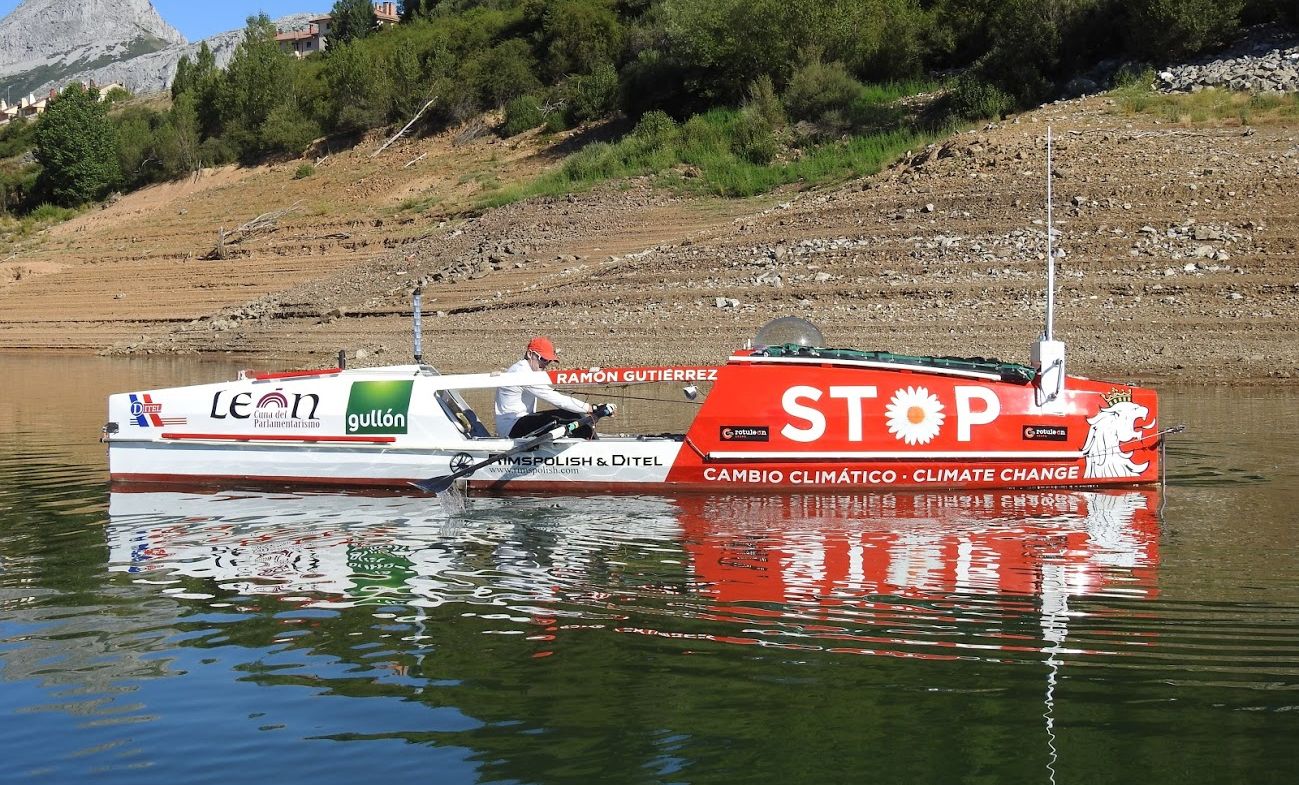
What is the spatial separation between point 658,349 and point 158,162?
149 feet

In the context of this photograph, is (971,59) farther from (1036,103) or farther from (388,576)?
(388,576)

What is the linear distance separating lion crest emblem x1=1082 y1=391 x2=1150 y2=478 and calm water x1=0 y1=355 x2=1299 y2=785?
0.39m

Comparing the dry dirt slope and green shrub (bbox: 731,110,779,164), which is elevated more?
green shrub (bbox: 731,110,779,164)

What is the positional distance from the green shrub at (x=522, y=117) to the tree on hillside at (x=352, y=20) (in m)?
47.7

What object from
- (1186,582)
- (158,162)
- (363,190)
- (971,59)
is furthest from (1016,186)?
(158,162)

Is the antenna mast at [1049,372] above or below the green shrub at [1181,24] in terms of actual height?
below

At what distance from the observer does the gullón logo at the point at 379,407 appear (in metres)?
13.1

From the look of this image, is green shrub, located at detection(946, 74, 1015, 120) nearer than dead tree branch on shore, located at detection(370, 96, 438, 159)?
Yes

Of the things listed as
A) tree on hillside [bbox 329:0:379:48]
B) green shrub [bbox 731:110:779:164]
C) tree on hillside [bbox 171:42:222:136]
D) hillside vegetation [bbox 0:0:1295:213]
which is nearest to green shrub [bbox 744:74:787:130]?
hillside vegetation [bbox 0:0:1295:213]

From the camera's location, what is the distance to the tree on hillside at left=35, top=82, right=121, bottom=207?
6372 centimetres

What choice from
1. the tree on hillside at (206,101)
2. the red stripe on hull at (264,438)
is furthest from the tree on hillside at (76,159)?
the red stripe on hull at (264,438)

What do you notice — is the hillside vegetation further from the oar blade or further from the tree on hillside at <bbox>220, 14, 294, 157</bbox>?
the oar blade

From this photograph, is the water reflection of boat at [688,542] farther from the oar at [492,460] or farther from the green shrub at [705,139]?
the green shrub at [705,139]

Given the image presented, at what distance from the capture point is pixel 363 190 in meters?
48.5
